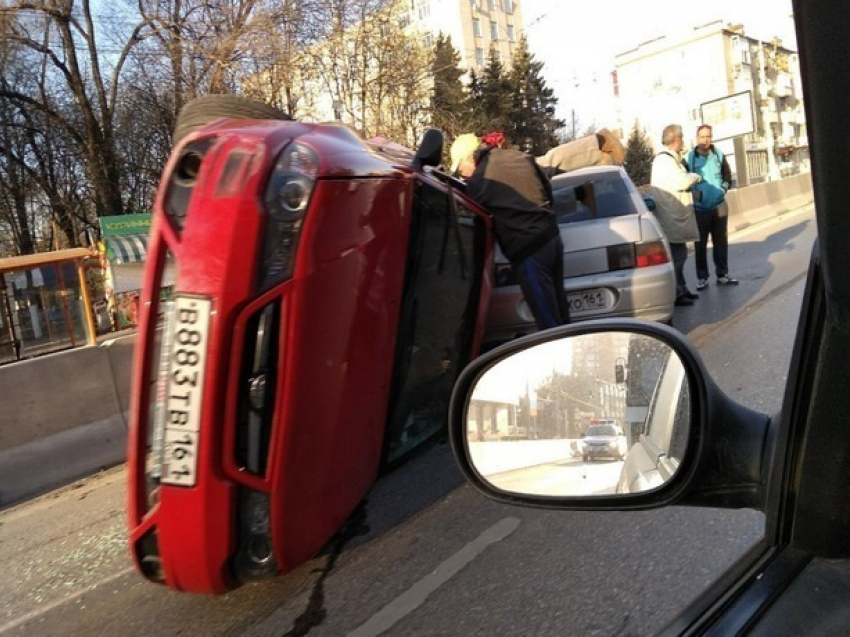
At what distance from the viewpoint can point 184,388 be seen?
244 cm

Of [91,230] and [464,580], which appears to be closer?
[464,580]

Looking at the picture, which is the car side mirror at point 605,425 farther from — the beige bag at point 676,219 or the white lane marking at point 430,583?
the beige bag at point 676,219

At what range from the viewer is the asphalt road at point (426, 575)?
8.70 feet

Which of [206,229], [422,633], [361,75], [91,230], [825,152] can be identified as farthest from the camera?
[91,230]

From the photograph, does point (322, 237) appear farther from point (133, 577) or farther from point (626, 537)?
point (133, 577)

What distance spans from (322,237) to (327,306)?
257 millimetres

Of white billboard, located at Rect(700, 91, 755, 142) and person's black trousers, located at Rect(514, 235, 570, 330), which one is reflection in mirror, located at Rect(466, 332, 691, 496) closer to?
person's black trousers, located at Rect(514, 235, 570, 330)

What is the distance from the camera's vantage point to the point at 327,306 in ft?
8.68

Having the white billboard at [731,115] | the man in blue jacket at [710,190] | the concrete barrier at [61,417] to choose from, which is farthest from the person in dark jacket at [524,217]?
the white billboard at [731,115]

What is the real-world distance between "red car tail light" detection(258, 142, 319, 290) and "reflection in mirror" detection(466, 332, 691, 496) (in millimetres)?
1059

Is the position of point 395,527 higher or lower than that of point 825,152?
→ lower

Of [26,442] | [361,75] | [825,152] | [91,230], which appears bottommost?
[26,442]

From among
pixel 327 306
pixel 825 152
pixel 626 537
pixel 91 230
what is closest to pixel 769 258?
pixel 626 537

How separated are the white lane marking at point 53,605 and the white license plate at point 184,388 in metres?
1.37
